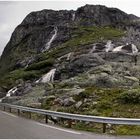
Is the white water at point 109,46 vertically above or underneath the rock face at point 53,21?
underneath

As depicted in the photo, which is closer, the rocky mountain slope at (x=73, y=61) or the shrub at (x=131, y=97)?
the shrub at (x=131, y=97)

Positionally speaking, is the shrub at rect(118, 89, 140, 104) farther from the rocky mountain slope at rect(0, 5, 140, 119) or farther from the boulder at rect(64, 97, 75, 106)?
the boulder at rect(64, 97, 75, 106)

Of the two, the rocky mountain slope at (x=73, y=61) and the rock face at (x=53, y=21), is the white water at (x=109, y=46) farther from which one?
the rock face at (x=53, y=21)

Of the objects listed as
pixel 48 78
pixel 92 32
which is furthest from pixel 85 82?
pixel 92 32

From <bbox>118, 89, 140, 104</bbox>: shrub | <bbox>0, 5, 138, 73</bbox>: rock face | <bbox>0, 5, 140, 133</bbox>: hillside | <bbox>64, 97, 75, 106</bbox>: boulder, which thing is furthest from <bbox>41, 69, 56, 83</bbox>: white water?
<bbox>0, 5, 138, 73</bbox>: rock face

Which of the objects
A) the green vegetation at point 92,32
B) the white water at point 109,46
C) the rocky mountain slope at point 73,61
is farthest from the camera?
the green vegetation at point 92,32

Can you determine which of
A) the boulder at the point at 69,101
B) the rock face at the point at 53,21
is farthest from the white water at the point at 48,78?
the rock face at the point at 53,21

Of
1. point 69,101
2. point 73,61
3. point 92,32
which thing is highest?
point 92,32

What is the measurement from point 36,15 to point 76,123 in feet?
577

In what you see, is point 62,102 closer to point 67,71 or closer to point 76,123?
point 76,123

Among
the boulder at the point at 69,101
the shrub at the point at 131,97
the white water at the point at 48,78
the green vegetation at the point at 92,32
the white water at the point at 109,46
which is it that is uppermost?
the green vegetation at the point at 92,32

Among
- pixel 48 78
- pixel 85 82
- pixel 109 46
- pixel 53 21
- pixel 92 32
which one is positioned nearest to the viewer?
pixel 85 82

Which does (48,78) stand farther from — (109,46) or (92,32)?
(92,32)

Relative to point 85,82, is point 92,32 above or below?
above
